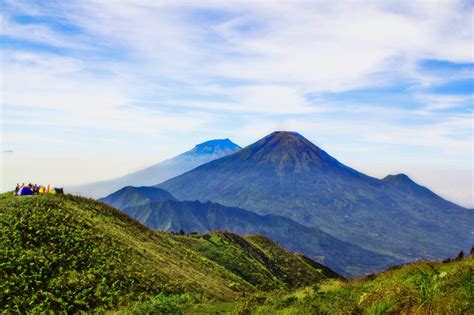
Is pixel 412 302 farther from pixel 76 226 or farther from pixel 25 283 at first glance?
pixel 76 226

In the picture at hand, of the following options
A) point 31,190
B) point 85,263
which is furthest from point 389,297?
point 31,190

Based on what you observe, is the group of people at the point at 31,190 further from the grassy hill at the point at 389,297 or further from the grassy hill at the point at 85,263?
the grassy hill at the point at 389,297

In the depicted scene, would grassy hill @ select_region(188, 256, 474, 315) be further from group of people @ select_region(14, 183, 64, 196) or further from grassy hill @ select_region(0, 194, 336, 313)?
group of people @ select_region(14, 183, 64, 196)

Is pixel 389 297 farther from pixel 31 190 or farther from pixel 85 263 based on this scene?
pixel 31 190

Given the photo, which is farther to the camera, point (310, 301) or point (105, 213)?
point (105, 213)

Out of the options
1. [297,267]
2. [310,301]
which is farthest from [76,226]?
[297,267]

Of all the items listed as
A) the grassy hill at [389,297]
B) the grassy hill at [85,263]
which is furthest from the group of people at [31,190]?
the grassy hill at [389,297]
